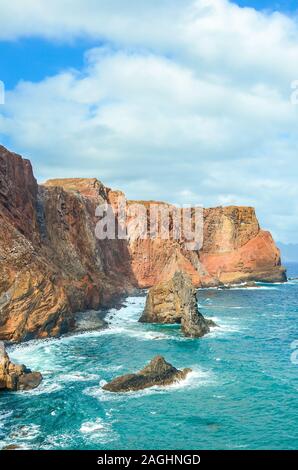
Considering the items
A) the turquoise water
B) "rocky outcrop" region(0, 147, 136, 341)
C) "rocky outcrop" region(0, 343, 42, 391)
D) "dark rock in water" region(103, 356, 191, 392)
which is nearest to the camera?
the turquoise water

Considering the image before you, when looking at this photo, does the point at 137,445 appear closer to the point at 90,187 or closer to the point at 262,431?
the point at 262,431

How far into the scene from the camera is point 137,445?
28.4m

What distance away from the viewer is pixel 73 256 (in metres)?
79.1

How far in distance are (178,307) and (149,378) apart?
29550 mm

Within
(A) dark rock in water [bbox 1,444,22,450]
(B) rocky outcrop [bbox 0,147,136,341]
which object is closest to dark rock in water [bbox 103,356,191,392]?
(A) dark rock in water [bbox 1,444,22,450]

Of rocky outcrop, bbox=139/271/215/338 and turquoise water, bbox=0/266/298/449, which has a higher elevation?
rocky outcrop, bbox=139/271/215/338

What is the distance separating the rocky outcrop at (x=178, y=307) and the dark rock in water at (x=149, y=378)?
64.8ft
